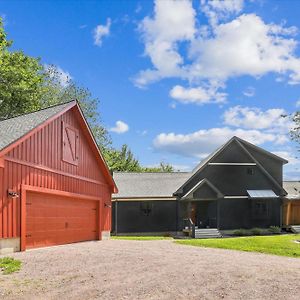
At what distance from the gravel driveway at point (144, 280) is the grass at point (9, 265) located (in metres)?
0.18

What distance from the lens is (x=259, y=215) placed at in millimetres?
33188

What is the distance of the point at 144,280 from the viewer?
26.9 feet

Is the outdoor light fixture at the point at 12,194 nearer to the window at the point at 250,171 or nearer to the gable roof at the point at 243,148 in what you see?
the gable roof at the point at 243,148

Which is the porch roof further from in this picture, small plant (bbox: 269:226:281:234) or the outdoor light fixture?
the outdoor light fixture

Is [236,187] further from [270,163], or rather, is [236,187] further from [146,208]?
[146,208]

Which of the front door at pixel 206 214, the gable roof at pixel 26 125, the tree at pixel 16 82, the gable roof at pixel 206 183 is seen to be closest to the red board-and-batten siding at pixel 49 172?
the gable roof at pixel 26 125

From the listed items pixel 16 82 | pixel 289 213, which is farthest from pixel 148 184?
pixel 16 82

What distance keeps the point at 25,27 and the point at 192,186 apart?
58.5 ft

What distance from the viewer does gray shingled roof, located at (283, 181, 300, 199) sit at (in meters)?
34.8

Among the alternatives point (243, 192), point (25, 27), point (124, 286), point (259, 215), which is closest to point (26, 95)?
point (25, 27)

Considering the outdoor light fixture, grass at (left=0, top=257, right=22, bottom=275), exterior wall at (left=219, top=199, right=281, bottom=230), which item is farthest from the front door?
grass at (left=0, top=257, right=22, bottom=275)

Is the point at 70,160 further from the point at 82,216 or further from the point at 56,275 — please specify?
the point at 56,275

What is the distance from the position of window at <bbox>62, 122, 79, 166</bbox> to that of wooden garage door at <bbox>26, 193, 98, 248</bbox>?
173 centimetres

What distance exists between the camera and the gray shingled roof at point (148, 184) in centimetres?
3178
